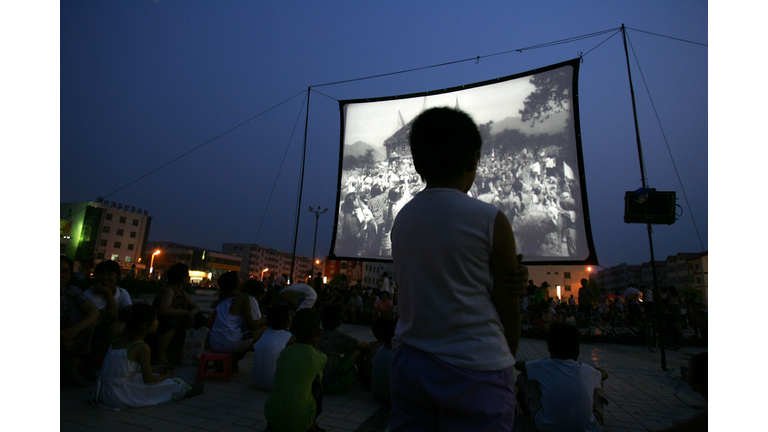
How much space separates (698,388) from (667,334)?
5.78 m

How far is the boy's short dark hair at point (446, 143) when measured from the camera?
1.04 m

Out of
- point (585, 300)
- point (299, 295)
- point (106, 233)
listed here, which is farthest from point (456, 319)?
point (106, 233)

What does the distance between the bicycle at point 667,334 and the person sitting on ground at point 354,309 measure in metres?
6.58

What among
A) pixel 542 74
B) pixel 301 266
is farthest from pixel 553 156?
pixel 301 266

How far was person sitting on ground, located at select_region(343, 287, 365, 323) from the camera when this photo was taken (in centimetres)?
1029

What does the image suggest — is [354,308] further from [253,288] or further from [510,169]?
[253,288]

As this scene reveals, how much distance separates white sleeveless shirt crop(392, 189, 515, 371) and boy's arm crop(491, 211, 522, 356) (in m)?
0.01

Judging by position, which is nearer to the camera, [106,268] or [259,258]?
[106,268]

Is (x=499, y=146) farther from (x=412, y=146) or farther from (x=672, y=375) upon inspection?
(x=412, y=146)

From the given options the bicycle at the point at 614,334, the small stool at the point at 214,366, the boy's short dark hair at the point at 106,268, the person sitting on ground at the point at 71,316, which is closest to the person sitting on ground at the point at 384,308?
the bicycle at the point at 614,334

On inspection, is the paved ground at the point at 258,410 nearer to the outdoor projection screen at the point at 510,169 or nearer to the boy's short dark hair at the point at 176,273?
the boy's short dark hair at the point at 176,273

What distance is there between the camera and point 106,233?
48.8 m

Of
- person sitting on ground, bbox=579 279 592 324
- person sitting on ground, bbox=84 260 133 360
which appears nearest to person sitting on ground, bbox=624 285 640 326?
person sitting on ground, bbox=579 279 592 324

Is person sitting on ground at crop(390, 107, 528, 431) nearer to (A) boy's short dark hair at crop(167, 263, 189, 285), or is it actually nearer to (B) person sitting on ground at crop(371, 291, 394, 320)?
(A) boy's short dark hair at crop(167, 263, 189, 285)
